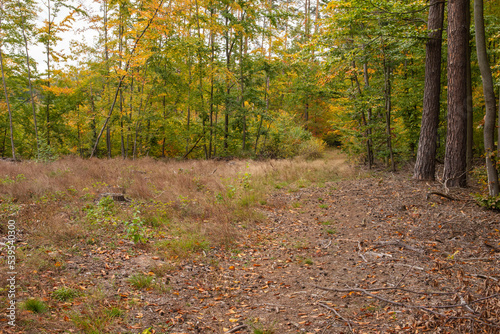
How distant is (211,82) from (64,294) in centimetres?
1398

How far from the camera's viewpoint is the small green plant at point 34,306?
281cm

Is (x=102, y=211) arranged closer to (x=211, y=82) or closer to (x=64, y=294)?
(x=64, y=294)

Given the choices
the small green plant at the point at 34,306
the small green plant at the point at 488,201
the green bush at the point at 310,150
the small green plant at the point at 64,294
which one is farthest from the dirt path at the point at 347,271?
the green bush at the point at 310,150

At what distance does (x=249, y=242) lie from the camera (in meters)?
5.64

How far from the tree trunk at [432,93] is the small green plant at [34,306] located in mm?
9205

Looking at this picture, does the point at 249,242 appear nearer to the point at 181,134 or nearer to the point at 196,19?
the point at 181,134

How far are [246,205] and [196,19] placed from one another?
468 inches

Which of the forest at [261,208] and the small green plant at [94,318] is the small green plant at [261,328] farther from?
the small green plant at [94,318]

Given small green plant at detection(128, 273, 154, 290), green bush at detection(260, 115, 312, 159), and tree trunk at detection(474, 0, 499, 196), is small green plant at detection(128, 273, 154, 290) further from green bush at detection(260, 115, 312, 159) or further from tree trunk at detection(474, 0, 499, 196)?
green bush at detection(260, 115, 312, 159)

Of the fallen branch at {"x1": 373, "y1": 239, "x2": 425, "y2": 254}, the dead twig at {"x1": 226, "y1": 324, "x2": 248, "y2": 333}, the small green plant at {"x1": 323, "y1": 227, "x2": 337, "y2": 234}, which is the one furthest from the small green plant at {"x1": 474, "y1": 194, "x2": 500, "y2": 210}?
the dead twig at {"x1": 226, "y1": 324, "x2": 248, "y2": 333}

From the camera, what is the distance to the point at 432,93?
8133 millimetres

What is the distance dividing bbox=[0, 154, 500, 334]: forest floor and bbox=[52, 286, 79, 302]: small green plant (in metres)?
0.01

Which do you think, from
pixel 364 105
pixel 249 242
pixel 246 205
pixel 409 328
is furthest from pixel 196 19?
pixel 409 328

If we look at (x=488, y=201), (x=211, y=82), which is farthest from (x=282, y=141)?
(x=488, y=201)
